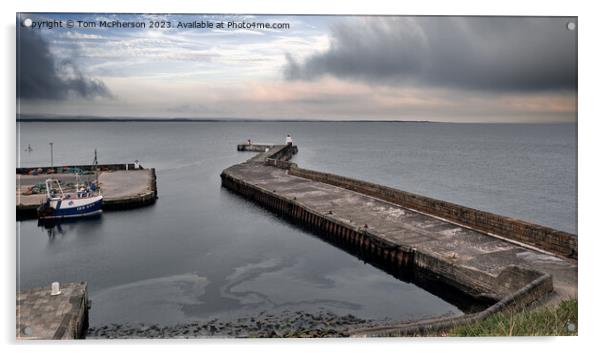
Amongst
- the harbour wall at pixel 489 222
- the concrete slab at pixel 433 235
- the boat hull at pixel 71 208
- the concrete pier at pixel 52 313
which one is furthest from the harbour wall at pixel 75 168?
the concrete pier at pixel 52 313

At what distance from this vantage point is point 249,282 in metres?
15.6

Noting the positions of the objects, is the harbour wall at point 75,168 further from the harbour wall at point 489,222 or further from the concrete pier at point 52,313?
the concrete pier at point 52,313

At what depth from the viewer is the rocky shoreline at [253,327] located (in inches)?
476

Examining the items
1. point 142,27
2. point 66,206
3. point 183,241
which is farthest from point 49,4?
point 66,206

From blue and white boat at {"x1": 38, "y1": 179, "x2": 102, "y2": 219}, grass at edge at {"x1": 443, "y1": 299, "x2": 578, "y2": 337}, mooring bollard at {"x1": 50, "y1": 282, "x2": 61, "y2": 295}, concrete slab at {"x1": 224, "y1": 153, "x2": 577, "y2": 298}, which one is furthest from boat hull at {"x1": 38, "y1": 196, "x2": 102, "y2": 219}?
grass at edge at {"x1": 443, "y1": 299, "x2": 578, "y2": 337}

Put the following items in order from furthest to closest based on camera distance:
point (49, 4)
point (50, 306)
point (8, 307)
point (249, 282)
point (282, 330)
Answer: point (249, 282) < point (282, 330) < point (50, 306) < point (49, 4) < point (8, 307)

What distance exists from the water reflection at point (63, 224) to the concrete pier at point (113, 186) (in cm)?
131

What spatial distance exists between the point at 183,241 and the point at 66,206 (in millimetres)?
8742

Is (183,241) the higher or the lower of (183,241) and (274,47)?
the lower

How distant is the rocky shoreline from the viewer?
12.1 meters

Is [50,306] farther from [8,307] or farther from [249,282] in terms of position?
[249,282]

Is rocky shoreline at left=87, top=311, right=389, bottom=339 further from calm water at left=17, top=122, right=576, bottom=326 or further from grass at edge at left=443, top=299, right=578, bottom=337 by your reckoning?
grass at edge at left=443, top=299, right=578, bottom=337

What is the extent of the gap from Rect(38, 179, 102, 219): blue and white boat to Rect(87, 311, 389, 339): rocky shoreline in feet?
47.7

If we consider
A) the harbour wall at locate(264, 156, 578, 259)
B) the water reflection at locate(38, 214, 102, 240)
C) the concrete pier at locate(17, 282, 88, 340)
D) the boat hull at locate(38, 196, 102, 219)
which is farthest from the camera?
the boat hull at locate(38, 196, 102, 219)
